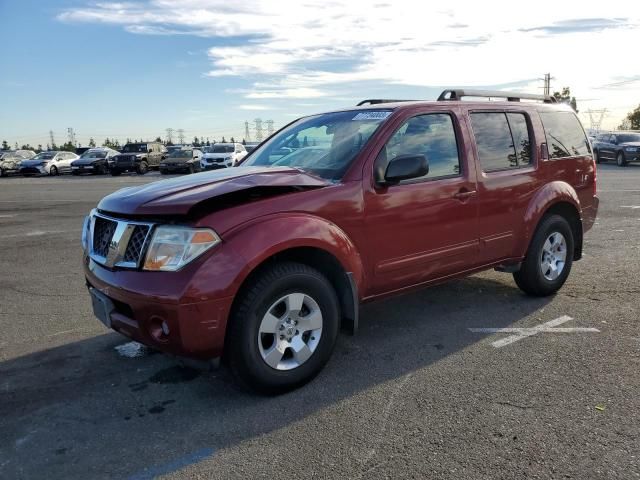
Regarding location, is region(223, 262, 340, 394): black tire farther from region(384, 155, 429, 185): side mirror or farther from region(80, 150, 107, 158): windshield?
region(80, 150, 107, 158): windshield

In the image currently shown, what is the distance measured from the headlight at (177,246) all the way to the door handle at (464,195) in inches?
83.9

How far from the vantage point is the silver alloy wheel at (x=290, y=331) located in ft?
11.0

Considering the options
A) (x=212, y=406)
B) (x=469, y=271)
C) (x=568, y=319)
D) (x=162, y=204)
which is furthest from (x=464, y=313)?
(x=162, y=204)

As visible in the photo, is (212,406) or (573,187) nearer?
(212,406)

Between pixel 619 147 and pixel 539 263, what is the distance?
26.8m

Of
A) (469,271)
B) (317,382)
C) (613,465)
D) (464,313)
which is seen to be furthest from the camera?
(464,313)

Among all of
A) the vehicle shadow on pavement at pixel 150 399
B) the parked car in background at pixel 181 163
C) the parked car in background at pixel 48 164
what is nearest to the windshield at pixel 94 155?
the parked car in background at pixel 48 164

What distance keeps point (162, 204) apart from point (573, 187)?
4247 mm

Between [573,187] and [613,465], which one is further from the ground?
[573,187]

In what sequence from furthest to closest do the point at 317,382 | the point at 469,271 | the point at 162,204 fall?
the point at 469,271 < the point at 317,382 < the point at 162,204

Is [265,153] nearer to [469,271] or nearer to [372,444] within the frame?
→ [469,271]

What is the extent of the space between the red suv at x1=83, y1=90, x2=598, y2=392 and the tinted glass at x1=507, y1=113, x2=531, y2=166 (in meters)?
0.02

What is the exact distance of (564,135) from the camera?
18.2ft

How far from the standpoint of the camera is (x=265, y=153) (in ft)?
15.9
